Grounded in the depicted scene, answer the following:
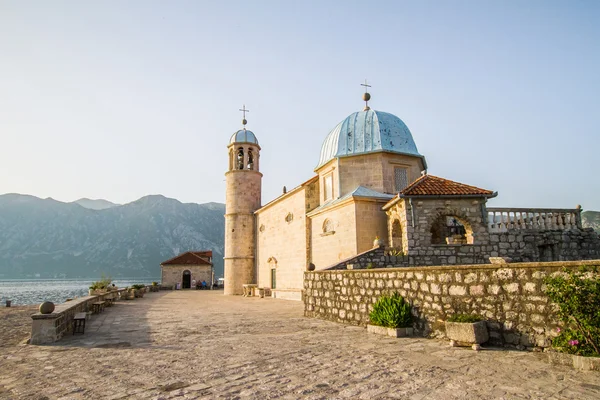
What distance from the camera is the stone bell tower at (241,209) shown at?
31.9 meters

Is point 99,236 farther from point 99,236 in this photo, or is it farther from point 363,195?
point 363,195

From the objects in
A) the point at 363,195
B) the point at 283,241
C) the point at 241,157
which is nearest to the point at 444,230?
the point at 363,195

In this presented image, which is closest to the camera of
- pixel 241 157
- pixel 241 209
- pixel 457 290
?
pixel 457 290

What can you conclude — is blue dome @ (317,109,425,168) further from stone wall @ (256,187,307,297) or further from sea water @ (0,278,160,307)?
sea water @ (0,278,160,307)

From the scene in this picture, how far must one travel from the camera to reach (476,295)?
6.83 m

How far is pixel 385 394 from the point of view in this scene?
4.38 metres

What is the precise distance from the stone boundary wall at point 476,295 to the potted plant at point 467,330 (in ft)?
0.42

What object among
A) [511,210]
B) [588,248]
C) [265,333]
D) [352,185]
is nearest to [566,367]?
[265,333]

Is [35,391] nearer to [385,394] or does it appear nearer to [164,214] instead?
[385,394]

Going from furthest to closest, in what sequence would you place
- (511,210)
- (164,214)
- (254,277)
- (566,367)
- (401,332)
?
1. (164,214)
2. (254,277)
3. (511,210)
4. (401,332)
5. (566,367)

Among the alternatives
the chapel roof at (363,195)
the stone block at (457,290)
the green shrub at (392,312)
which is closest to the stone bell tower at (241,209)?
the chapel roof at (363,195)

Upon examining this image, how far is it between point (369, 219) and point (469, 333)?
487 inches

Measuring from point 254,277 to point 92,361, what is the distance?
84.1 feet

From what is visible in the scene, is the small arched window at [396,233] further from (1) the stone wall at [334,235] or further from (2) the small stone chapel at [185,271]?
(2) the small stone chapel at [185,271]
